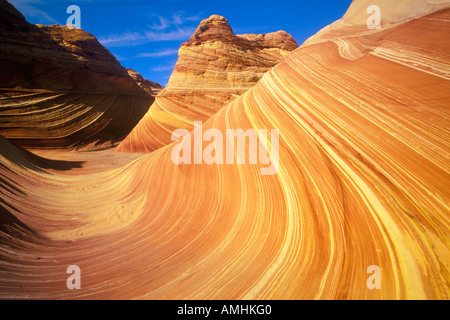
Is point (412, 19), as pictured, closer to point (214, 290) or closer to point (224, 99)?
point (214, 290)

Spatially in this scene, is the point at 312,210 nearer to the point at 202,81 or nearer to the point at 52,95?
the point at 202,81

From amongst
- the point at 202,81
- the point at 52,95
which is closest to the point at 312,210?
the point at 202,81

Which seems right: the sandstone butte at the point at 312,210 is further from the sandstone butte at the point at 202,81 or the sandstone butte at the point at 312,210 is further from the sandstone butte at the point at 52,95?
the sandstone butte at the point at 52,95

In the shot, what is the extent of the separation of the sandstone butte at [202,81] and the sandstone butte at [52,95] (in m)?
4.59

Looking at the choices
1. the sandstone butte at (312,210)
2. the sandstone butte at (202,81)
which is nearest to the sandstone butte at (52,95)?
the sandstone butte at (202,81)

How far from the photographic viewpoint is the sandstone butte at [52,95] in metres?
12.6

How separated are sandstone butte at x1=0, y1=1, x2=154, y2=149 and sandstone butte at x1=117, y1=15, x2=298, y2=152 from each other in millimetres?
4592

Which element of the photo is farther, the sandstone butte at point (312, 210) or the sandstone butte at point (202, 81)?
the sandstone butte at point (202, 81)

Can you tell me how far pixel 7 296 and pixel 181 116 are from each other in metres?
9.00

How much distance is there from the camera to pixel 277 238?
2148 mm

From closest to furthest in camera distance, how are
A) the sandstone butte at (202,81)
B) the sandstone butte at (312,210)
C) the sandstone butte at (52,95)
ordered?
the sandstone butte at (312,210) → the sandstone butte at (202,81) → the sandstone butte at (52,95)

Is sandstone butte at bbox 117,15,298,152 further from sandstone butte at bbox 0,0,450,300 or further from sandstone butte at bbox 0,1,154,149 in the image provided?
sandstone butte at bbox 0,0,450,300

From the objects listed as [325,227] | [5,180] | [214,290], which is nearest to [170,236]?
[214,290]

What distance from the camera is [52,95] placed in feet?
45.2
